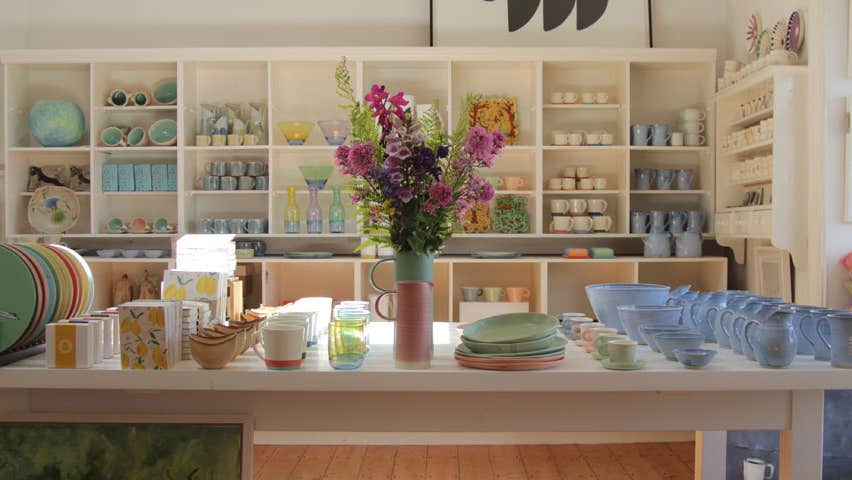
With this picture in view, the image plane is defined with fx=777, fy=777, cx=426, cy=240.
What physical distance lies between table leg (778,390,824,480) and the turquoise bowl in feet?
13.9

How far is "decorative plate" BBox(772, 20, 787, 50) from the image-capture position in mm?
3748

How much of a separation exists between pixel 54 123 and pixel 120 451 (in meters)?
3.37

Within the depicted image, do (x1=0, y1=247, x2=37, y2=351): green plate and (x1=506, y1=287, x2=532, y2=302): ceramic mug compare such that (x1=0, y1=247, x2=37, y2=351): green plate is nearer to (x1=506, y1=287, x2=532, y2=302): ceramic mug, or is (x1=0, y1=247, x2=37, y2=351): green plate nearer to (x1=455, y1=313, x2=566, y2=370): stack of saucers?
(x1=455, y1=313, x2=566, y2=370): stack of saucers

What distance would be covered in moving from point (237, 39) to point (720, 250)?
10.6 ft

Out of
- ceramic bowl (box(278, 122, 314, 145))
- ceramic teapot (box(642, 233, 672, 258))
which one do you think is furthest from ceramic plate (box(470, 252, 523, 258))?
ceramic bowl (box(278, 122, 314, 145))

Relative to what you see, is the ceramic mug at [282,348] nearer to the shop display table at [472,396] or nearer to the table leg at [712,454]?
the shop display table at [472,396]

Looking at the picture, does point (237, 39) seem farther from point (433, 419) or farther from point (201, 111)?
point (433, 419)

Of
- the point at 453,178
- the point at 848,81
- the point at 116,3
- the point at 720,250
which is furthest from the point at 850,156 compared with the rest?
the point at 116,3

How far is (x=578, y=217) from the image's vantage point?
450cm

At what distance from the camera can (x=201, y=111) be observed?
15.4 ft

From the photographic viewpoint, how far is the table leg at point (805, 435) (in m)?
1.82

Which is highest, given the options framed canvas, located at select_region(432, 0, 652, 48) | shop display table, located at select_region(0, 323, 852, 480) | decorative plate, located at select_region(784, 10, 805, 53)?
framed canvas, located at select_region(432, 0, 652, 48)

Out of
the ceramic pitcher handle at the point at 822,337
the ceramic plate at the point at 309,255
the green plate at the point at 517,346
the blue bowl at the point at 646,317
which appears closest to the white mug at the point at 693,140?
the ceramic plate at the point at 309,255

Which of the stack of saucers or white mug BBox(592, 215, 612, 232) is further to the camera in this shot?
white mug BBox(592, 215, 612, 232)
